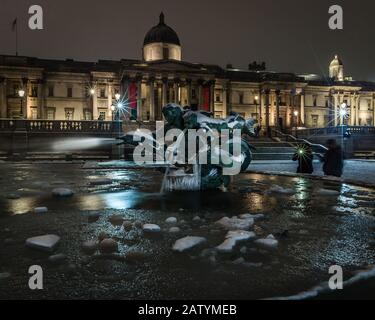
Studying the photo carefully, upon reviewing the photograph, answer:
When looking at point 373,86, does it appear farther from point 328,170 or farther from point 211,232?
point 211,232

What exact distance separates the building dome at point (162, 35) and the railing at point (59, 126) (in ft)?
118

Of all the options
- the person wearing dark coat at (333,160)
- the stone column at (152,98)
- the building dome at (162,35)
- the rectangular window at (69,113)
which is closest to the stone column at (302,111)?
the building dome at (162,35)

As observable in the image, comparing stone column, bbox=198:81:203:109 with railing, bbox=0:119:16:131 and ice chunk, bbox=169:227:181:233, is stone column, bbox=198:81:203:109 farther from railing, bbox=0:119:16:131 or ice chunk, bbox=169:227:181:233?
ice chunk, bbox=169:227:181:233

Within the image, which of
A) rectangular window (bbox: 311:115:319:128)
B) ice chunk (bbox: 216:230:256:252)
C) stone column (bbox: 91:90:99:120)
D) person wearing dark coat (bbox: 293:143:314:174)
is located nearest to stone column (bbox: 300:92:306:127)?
rectangular window (bbox: 311:115:319:128)

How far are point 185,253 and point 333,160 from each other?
911 centimetres

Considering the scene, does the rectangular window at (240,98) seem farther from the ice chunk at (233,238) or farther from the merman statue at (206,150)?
the ice chunk at (233,238)

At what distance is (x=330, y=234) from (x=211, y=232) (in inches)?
57.2

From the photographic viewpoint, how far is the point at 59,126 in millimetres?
35531

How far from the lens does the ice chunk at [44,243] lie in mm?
3445

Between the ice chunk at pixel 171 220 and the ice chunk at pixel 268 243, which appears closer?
the ice chunk at pixel 268 243

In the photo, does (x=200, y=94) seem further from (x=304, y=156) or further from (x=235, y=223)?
(x=235, y=223)

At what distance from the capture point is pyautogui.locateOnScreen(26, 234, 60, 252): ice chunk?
345cm

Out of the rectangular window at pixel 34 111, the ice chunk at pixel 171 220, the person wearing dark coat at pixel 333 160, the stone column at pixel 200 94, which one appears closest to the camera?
the ice chunk at pixel 171 220

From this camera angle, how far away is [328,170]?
1124 cm
